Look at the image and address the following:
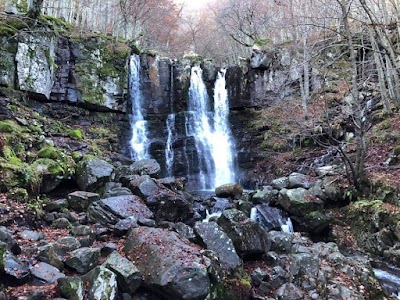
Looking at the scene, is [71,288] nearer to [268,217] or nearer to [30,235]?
[30,235]

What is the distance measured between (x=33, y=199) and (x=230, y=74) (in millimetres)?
15140

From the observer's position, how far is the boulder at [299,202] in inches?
369

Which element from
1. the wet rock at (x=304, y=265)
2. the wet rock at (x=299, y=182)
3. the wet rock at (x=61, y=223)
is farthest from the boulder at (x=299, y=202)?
the wet rock at (x=61, y=223)

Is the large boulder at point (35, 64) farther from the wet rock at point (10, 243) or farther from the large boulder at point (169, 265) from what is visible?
the large boulder at point (169, 265)

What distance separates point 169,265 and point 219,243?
147cm

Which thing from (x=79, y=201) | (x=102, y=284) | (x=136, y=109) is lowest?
(x=102, y=284)

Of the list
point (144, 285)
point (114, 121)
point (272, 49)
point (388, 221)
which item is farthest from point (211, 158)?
point (144, 285)

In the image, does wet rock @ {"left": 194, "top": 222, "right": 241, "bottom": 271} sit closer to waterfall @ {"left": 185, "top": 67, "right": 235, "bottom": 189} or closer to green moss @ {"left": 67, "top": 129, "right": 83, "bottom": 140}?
green moss @ {"left": 67, "top": 129, "right": 83, "bottom": 140}

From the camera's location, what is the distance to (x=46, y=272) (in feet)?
14.6

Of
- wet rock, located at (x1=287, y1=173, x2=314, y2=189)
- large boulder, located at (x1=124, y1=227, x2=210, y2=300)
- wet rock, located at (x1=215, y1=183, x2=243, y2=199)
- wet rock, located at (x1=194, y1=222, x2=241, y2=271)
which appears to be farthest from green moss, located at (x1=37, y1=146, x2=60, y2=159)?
wet rock, located at (x1=287, y1=173, x2=314, y2=189)

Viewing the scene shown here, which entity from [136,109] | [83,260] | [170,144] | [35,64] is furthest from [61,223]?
[136,109]

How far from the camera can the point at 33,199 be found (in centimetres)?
736

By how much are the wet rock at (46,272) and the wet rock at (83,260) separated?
27cm

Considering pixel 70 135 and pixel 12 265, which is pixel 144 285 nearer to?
pixel 12 265
